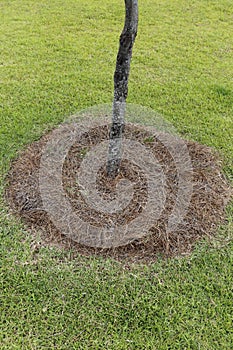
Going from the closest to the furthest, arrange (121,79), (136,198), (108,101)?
(121,79)
(136,198)
(108,101)

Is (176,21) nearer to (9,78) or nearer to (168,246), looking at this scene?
(9,78)

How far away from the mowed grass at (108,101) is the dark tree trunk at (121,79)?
75cm

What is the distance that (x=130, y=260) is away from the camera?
226 centimetres

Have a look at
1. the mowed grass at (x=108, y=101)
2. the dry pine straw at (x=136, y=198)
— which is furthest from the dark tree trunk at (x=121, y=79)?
the mowed grass at (x=108, y=101)

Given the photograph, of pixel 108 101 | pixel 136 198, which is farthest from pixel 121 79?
pixel 108 101

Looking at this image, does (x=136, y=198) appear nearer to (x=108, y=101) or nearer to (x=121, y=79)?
(x=121, y=79)

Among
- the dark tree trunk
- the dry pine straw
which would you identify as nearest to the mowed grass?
the dry pine straw

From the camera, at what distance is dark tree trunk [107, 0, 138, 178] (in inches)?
85.0

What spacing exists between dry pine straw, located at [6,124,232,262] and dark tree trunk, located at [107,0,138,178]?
15 centimetres

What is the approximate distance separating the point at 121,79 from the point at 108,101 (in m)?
1.30

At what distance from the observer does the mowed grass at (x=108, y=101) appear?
197cm

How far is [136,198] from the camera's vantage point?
2549 millimetres

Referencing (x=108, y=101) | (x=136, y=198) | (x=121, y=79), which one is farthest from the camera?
(x=108, y=101)

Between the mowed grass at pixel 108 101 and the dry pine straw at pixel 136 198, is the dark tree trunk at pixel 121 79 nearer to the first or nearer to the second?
the dry pine straw at pixel 136 198
